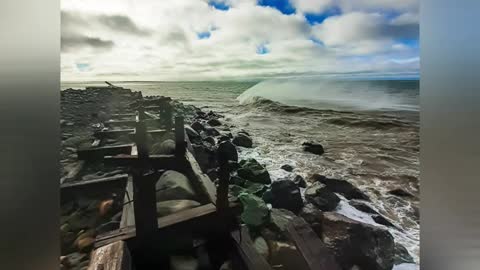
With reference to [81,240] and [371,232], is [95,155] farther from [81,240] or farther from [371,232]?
[371,232]

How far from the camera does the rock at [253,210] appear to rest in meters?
1.21

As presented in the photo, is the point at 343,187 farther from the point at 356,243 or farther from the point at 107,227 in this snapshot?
the point at 107,227

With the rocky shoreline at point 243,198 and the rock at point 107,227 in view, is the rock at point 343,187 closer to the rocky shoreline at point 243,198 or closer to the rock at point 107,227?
the rocky shoreline at point 243,198

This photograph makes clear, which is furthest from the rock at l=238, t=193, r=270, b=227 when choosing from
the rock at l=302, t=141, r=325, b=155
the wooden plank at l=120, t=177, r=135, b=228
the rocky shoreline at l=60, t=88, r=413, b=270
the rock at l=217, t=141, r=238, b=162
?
the wooden plank at l=120, t=177, r=135, b=228

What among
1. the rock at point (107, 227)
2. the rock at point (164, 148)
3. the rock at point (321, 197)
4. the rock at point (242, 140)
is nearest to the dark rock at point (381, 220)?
the rock at point (321, 197)

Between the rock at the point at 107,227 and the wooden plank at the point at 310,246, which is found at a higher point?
the rock at the point at 107,227

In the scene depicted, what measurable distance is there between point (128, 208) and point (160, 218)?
0.11 m

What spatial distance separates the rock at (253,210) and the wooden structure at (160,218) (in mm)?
27

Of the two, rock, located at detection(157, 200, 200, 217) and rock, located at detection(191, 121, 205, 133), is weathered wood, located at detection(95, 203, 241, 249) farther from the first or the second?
rock, located at detection(191, 121, 205, 133)

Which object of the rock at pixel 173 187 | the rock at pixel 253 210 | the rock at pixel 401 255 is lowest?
the rock at pixel 401 255
